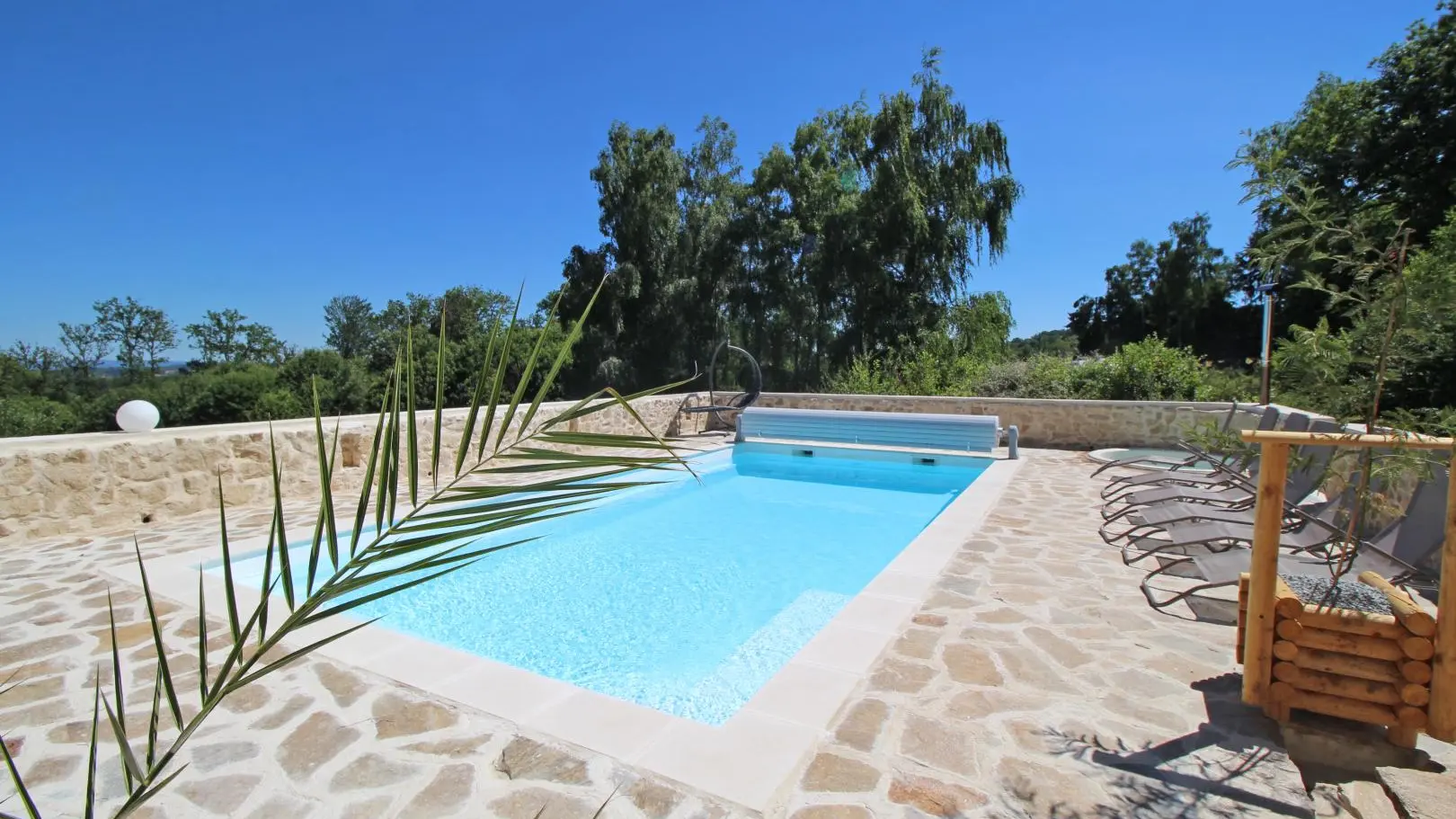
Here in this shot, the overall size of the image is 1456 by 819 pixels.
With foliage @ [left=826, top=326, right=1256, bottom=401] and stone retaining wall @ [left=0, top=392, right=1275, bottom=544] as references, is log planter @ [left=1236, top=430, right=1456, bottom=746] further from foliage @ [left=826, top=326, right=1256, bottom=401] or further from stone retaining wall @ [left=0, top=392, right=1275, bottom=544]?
foliage @ [left=826, top=326, right=1256, bottom=401]

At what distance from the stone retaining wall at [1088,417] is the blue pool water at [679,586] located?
2.04m

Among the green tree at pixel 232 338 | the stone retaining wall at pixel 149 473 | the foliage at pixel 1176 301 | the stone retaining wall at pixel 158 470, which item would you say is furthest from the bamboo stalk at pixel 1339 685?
the green tree at pixel 232 338

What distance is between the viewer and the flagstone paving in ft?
5.87

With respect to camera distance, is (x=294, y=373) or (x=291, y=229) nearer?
(x=294, y=373)

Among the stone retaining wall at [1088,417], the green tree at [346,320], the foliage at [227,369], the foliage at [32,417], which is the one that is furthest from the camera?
the green tree at [346,320]

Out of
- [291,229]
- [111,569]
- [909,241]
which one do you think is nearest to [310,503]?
[111,569]

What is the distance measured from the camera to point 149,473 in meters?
4.99

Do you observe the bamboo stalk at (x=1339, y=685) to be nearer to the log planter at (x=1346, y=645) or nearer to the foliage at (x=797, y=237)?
the log planter at (x=1346, y=645)

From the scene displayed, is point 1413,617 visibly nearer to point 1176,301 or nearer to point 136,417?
point 136,417

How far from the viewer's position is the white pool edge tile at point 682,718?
1952 millimetres

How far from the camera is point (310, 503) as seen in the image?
5.63m

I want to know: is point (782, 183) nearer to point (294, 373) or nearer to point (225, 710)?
point (294, 373)

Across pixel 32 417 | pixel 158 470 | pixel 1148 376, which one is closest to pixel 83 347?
pixel 32 417

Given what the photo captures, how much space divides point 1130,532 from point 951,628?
2.03m
